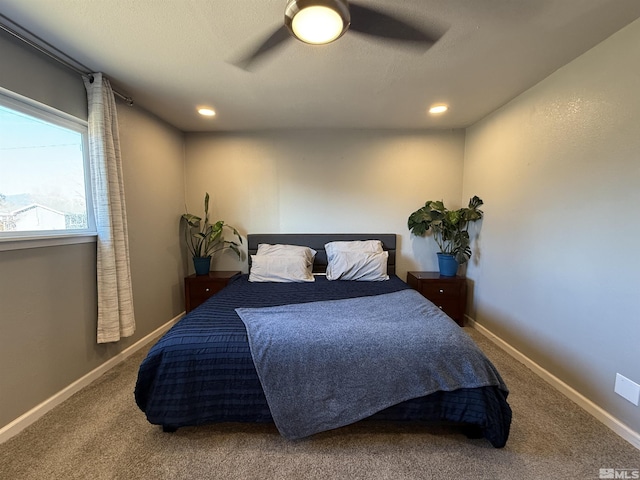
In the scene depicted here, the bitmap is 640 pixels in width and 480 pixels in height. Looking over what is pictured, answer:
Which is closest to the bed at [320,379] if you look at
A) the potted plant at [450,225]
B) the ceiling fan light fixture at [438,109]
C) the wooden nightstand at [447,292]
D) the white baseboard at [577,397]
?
the white baseboard at [577,397]

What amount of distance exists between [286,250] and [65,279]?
6.12 ft

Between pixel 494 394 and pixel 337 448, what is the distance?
894mm

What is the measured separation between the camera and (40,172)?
1.79 meters

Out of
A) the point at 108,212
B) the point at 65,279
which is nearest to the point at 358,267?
the point at 108,212

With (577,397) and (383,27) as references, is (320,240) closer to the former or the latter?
(383,27)

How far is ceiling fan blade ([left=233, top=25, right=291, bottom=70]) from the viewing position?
158cm

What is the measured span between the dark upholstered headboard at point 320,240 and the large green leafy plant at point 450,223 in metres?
0.36

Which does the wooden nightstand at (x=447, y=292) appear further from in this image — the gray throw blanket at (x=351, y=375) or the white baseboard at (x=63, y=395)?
the white baseboard at (x=63, y=395)

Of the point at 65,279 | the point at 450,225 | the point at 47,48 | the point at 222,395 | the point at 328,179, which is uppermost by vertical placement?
the point at 47,48

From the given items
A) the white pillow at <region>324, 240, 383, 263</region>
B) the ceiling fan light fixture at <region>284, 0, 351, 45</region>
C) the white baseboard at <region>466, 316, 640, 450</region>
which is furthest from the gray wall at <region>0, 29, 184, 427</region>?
the white baseboard at <region>466, 316, 640, 450</region>

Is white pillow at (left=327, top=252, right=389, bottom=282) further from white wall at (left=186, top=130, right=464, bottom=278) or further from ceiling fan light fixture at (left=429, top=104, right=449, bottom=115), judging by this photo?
ceiling fan light fixture at (left=429, top=104, right=449, bottom=115)

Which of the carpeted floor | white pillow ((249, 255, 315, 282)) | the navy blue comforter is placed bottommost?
the carpeted floor

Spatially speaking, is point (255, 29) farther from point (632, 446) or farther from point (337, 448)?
point (632, 446)

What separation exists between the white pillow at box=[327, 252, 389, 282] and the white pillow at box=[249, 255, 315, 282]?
0.29m
